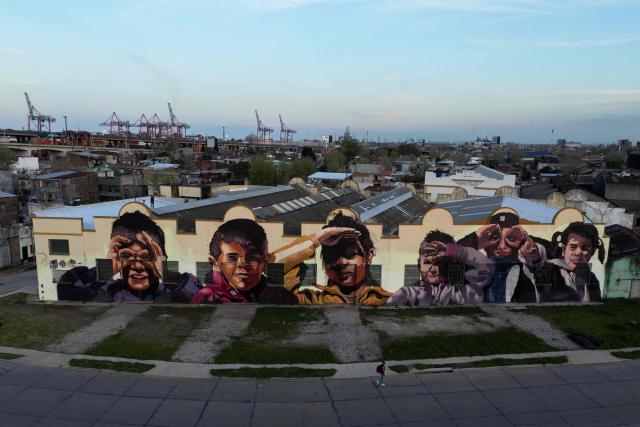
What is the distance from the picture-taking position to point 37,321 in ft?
77.2

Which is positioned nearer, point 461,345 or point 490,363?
point 490,363

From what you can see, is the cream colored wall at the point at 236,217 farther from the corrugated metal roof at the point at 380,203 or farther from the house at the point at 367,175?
the house at the point at 367,175

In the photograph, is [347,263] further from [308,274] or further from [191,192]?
[191,192]

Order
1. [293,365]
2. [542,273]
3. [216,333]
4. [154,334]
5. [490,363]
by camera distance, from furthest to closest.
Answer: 1. [542,273]
2. [216,333]
3. [154,334]
4. [490,363]
5. [293,365]

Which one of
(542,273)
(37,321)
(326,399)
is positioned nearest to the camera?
(326,399)

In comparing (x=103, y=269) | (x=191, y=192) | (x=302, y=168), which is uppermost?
(x=302, y=168)

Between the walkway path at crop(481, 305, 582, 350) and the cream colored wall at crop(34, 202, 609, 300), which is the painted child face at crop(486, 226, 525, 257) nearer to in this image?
the cream colored wall at crop(34, 202, 609, 300)

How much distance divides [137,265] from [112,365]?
8599mm

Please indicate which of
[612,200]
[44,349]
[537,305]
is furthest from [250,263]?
[612,200]

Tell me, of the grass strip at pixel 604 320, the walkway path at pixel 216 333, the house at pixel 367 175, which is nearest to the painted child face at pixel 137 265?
the walkway path at pixel 216 333

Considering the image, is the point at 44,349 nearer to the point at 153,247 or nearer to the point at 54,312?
the point at 54,312

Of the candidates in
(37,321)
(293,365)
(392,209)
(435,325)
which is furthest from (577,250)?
(37,321)

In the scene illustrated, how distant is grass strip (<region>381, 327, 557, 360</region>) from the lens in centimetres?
1986

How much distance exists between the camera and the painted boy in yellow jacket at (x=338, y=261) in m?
25.3
